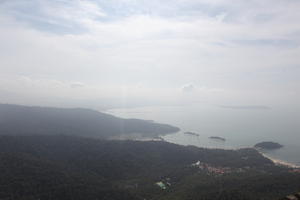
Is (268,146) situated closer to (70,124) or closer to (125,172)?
(125,172)

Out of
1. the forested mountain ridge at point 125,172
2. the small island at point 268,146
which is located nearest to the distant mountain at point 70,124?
the forested mountain ridge at point 125,172

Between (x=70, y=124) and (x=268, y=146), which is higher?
(x=70, y=124)

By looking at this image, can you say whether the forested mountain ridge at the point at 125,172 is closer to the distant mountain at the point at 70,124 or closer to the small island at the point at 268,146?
the small island at the point at 268,146

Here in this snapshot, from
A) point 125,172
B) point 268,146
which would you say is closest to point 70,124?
point 125,172

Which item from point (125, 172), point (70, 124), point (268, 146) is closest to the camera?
point (125, 172)

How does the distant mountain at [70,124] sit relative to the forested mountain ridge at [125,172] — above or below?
above

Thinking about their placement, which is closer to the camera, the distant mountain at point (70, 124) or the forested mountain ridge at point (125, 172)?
the forested mountain ridge at point (125, 172)

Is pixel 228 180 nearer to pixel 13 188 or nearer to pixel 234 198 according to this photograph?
pixel 234 198

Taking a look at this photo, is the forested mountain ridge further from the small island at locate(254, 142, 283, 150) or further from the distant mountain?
the distant mountain
